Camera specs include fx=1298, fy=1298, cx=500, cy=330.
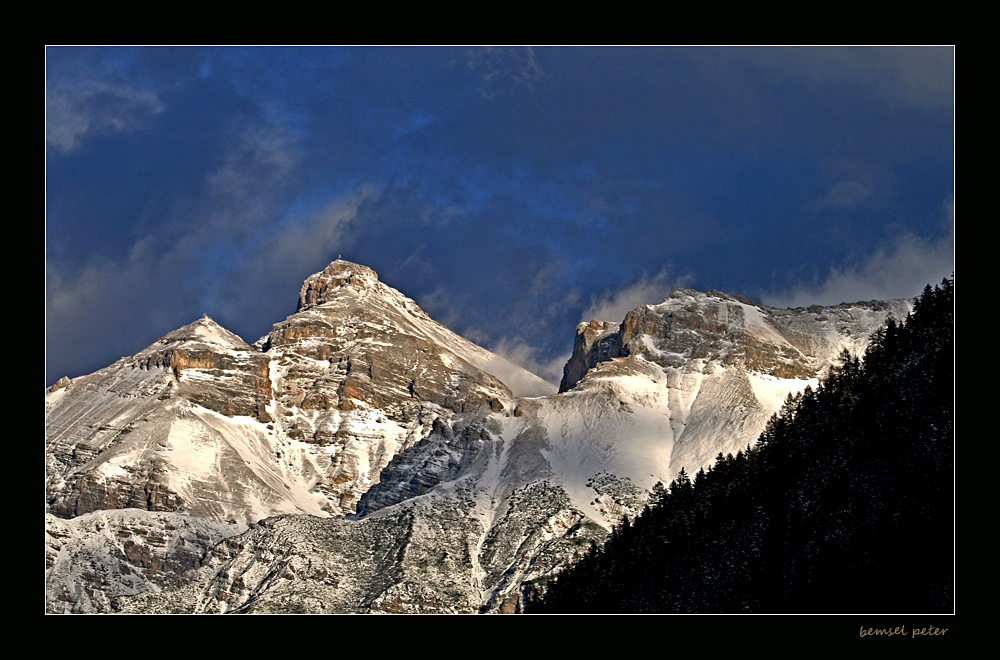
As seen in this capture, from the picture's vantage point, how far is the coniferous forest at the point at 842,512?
410 feet

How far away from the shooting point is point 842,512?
5551 inches

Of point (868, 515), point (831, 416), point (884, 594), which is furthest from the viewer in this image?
point (831, 416)

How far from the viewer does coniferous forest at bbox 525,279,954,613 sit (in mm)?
125044

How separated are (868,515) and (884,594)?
42.1 ft
